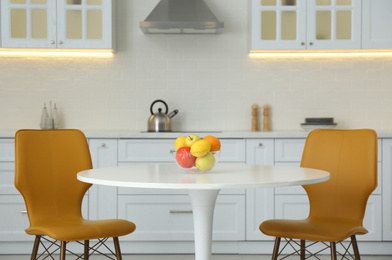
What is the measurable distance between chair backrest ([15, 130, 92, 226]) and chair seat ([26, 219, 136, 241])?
0.13 metres

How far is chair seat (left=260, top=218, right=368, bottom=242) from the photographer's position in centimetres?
230

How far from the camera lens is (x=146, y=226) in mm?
3781

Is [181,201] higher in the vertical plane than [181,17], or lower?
lower

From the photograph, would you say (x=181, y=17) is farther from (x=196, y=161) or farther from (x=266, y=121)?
(x=196, y=161)

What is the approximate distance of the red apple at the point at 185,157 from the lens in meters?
2.10

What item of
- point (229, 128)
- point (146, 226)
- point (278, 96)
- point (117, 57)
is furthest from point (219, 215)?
point (117, 57)

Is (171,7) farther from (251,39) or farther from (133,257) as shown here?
(133,257)

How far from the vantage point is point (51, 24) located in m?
4.02

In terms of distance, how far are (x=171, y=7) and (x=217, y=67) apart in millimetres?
677

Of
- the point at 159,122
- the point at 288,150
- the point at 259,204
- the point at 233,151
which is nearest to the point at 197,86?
the point at 159,122

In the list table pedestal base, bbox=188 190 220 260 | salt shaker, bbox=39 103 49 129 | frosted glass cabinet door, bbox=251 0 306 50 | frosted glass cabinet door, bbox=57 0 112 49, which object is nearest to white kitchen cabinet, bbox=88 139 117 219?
salt shaker, bbox=39 103 49 129

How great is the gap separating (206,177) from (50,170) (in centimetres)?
105

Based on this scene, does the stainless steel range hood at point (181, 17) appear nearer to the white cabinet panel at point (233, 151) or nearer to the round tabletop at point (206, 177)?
Answer: the white cabinet panel at point (233, 151)

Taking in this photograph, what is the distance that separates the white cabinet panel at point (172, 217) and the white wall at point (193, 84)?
83cm
